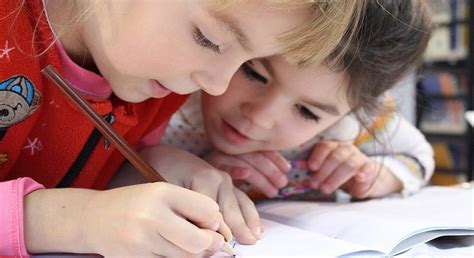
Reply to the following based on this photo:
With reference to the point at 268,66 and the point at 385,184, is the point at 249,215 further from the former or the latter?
the point at 385,184

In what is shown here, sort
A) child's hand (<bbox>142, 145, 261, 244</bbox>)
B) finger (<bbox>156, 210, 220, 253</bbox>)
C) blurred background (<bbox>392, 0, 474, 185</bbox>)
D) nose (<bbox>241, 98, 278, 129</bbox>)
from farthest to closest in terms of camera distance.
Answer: blurred background (<bbox>392, 0, 474, 185</bbox>)
nose (<bbox>241, 98, 278, 129</bbox>)
child's hand (<bbox>142, 145, 261, 244</bbox>)
finger (<bbox>156, 210, 220, 253</bbox>)

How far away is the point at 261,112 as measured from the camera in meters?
0.62

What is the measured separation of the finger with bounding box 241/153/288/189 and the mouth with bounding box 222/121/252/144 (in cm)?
4

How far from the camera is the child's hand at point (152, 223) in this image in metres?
0.39

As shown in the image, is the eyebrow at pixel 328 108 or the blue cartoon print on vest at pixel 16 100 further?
the eyebrow at pixel 328 108

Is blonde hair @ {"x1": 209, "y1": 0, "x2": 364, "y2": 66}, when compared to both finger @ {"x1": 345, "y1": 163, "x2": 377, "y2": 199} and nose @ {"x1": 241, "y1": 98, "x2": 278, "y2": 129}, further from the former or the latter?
finger @ {"x1": 345, "y1": 163, "x2": 377, "y2": 199}

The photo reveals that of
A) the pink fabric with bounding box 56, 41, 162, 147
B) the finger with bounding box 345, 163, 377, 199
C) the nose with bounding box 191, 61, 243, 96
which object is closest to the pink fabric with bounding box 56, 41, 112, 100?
the pink fabric with bounding box 56, 41, 162, 147

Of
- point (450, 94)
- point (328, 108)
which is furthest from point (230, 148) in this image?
point (450, 94)

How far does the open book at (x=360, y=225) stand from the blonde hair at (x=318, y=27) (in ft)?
0.52

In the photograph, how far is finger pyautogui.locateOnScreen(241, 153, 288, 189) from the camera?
70 cm

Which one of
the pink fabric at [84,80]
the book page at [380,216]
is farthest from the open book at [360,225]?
the pink fabric at [84,80]

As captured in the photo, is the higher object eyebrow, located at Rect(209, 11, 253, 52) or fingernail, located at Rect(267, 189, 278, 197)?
eyebrow, located at Rect(209, 11, 253, 52)

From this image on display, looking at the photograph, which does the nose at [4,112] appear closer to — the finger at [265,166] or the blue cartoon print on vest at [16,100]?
the blue cartoon print on vest at [16,100]

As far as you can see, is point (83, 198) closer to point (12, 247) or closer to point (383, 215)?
point (12, 247)
